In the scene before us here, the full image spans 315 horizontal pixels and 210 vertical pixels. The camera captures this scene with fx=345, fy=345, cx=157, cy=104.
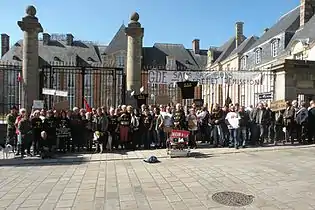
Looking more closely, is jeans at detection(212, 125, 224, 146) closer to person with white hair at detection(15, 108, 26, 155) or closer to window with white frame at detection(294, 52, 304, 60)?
person with white hair at detection(15, 108, 26, 155)

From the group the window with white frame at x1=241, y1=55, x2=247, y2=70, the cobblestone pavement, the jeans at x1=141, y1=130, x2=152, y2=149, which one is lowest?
the cobblestone pavement

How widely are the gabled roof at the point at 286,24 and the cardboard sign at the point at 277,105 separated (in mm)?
24772

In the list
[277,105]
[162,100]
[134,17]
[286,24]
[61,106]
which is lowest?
[61,106]

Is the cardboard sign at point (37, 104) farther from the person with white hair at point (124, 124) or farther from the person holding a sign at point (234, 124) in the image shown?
the person holding a sign at point (234, 124)

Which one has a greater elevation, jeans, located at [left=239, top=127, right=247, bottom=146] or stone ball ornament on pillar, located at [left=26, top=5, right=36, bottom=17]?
stone ball ornament on pillar, located at [left=26, top=5, right=36, bottom=17]

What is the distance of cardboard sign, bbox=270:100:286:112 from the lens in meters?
13.8

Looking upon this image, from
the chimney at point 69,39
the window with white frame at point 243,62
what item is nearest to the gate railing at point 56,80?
the window with white frame at point 243,62

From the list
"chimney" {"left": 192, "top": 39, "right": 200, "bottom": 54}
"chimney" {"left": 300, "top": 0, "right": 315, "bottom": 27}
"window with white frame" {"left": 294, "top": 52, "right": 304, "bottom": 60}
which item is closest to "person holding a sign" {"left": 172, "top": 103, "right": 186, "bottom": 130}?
"window with white frame" {"left": 294, "top": 52, "right": 304, "bottom": 60}

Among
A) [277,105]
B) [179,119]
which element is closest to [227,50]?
[277,105]

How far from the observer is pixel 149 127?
42.4 feet

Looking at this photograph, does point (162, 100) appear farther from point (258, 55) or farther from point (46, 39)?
point (46, 39)

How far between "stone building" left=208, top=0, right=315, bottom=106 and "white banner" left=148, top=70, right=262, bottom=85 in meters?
0.47

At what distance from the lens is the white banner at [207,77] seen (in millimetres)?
14516

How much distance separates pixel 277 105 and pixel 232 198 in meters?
8.76
